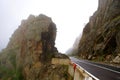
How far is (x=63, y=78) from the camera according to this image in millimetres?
36688

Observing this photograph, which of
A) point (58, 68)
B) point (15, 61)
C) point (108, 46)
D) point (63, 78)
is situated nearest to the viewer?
point (63, 78)

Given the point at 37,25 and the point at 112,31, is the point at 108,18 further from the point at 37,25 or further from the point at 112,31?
the point at 37,25

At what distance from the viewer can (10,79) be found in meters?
55.2

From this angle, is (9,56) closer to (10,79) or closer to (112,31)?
(10,79)

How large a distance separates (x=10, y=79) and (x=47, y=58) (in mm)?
11787

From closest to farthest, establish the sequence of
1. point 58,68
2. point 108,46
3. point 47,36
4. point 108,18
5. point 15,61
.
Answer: point 58,68 < point 108,46 < point 47,36 < point 108,18 < point 15,61

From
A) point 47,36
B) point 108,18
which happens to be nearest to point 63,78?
point 47,36

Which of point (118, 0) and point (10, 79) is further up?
point (118, 0)

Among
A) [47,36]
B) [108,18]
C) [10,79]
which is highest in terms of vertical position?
[108,18]

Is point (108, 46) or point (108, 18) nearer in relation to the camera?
point (108, 46)

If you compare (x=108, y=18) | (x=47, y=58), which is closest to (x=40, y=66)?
(x=47, y=58)

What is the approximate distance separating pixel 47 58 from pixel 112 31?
42.6ft

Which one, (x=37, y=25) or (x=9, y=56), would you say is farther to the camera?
(x=9, y=56)

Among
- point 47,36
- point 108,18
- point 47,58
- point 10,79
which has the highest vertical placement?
point 108,18
